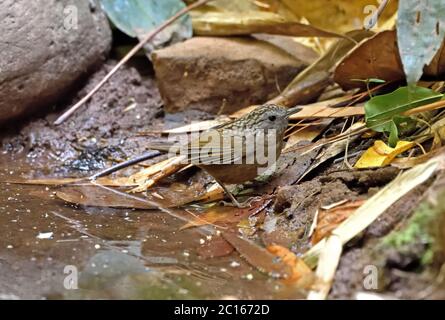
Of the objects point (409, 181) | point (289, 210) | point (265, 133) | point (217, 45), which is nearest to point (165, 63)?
point (217, 45)

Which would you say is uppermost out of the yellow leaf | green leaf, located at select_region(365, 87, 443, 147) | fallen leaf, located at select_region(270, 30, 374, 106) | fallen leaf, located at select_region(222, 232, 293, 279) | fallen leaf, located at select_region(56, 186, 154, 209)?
fallen leaf, located at select_region(270, 30, 374, 106)

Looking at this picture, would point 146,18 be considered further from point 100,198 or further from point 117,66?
point 100,198

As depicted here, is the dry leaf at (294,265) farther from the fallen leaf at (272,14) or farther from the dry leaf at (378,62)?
the fallen leaf at (272,14)

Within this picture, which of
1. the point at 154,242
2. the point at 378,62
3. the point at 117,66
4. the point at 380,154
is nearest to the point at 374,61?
the point at 378,62

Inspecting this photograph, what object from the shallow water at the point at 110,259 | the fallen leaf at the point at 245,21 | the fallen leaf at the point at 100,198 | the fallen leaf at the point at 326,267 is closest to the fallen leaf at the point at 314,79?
the fallen leaf at the point at 245,21

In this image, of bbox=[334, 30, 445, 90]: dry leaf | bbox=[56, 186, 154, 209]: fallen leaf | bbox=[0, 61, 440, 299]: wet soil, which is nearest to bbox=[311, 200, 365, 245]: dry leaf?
bbox=[0, 61, 440, 299]: wet soil

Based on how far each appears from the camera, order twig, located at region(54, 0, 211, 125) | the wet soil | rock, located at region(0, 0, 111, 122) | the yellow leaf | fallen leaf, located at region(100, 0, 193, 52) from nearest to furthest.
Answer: the wet soil < the yellow leaf < rock, located at region(0, 0, 111, 122) < twig, located at region(54, 0, 211, 125) < fallen leaf, located at region(100, 0, 193, 52)

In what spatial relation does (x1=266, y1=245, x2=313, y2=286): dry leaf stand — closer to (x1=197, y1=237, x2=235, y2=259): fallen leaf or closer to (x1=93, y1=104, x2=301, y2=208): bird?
(x1=197, y1=237, x2=235, y2=259): fallen leaf
